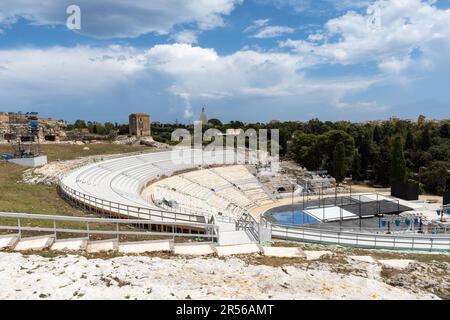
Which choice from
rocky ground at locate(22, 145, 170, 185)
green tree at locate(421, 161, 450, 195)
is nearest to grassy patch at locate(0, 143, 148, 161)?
rocky ground at locate(22, 145, 170, 185)

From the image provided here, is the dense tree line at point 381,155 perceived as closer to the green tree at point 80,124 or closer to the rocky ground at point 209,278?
the rocky ground at point 209,278

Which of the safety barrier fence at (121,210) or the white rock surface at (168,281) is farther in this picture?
the safety barrier fence at (121,210)

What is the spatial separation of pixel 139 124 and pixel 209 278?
67095mm

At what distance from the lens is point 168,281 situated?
7.39m

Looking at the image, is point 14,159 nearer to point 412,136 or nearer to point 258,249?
point 258,249

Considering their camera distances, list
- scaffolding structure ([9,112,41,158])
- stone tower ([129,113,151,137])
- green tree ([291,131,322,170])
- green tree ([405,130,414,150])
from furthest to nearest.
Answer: green tree ([405,130,414,150]), stone tower ([129,113,151,137]), green tree ([291,131,322,170]), scaffolding structure ([9,112,41,158])

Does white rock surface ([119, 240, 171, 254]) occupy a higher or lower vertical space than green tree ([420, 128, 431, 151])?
lower

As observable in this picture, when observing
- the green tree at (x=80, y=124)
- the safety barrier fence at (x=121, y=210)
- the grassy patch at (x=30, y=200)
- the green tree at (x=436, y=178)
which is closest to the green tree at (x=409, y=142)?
the green tree at (x=436, y=178)

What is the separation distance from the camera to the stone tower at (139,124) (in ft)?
233

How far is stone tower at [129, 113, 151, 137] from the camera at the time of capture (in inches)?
2798

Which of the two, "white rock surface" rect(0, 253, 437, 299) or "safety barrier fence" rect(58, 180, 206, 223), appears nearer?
"white rock surface" rect(0, 253, 437, 299)

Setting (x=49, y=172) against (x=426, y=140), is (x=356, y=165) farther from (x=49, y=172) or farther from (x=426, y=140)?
(x=49, y=172)

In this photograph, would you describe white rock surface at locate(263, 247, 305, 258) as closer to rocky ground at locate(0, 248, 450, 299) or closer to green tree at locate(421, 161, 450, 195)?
rocky ground at locate(0, 248, 450, 299)

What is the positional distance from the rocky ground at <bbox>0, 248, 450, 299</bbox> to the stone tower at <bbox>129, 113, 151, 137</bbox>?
2527 inches
